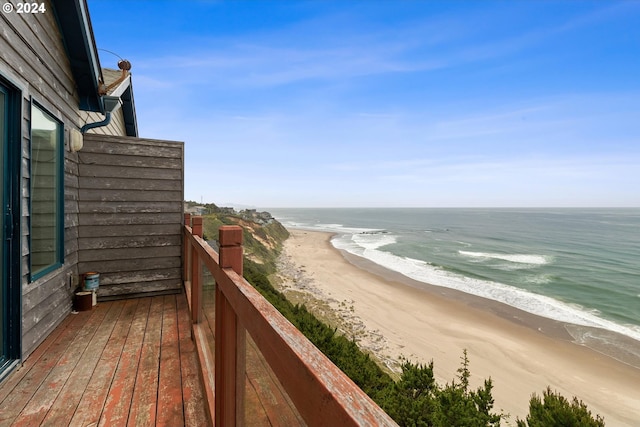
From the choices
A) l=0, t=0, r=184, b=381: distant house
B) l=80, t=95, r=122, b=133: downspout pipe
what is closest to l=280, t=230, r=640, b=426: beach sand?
l=0, t=0, r=184, b=381: distant house

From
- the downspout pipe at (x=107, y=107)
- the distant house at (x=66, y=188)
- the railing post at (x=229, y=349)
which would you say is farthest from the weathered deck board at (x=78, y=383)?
the downspout pipe at (x=107, y=107)

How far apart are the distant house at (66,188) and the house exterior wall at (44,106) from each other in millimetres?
13

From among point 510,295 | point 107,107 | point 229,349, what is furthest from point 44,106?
point 510,295

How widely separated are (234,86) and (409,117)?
72.0ft

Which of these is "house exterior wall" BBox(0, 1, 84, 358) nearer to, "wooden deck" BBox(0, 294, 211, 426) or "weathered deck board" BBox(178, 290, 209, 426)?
"wooden deck" BBox(0, 294, 211, 426)

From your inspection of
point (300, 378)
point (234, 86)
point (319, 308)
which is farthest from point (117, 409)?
point (234, 86)

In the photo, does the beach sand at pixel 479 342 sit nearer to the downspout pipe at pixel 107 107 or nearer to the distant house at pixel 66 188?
the distant house at pixel 66 188

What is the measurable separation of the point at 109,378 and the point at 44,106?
2850mm

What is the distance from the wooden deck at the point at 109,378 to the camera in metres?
2.19

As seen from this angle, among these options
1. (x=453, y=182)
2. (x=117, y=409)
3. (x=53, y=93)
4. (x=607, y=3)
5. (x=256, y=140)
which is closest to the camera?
(x=117, y=409)

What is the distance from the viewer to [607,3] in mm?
19281

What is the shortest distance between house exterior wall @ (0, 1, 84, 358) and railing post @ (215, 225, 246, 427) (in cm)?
245

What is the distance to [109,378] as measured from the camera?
8.72 feet

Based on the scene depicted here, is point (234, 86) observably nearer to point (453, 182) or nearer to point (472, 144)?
point (472, 144)
